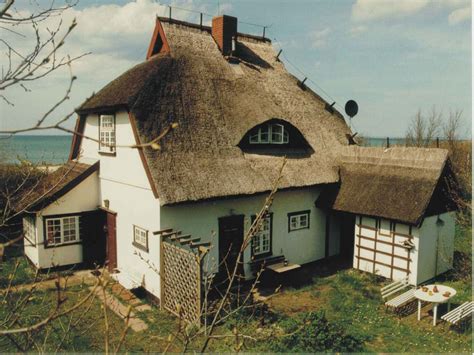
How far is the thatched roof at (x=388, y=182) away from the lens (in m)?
13.1

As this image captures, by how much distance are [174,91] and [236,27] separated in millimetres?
6161

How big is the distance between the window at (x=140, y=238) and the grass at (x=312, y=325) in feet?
6.45

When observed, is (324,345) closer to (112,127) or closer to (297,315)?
(297,315)

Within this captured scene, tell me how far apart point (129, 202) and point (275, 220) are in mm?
5126

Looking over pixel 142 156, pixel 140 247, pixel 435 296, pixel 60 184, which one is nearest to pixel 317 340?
pixel 435 296

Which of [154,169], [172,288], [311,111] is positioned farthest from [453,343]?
[311,111]

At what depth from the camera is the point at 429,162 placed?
1372 centimetres

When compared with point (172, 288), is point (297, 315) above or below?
below

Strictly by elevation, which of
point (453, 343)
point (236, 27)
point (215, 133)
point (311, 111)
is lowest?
point (453, 343)

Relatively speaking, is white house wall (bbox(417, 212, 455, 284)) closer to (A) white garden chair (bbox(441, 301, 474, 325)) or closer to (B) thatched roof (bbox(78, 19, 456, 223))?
(B) thatched roof (bbox(78, 19, 456, 223))

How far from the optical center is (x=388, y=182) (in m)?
14.3

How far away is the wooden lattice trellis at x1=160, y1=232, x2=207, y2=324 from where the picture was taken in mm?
10055

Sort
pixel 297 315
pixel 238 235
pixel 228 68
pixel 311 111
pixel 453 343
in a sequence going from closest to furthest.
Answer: pixel 453 343 < pixel 297 315 < pixel 238 235 < pixel 228 68 < pixel 311 111

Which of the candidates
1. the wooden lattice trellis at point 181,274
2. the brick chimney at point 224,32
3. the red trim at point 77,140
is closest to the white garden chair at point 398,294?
the wooden lattice trellis at point 181,274
